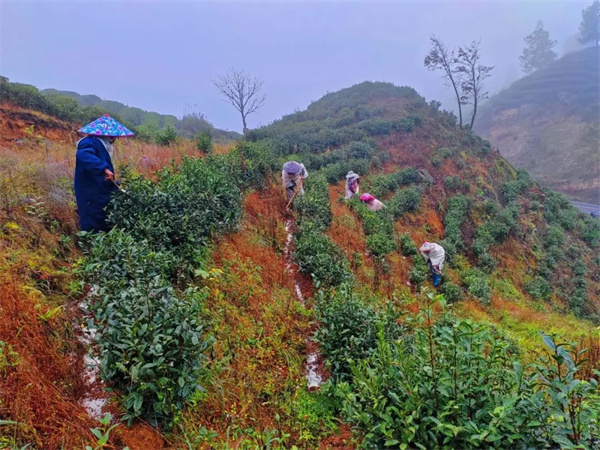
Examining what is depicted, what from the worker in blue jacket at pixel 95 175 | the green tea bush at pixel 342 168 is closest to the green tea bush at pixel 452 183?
the green tea bush at pixel 342 168

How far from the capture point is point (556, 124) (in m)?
48.7

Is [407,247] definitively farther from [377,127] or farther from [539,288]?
[377,127]

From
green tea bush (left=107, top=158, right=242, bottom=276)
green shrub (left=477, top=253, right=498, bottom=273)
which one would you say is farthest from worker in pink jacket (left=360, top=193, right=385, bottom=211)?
green tea bush (left=107, top=158, right=242, bottom=276)

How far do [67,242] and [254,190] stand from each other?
214 inches

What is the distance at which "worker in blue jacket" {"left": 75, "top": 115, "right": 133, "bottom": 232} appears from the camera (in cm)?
441

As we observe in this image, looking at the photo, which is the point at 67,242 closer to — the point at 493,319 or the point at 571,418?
the point at 571,418

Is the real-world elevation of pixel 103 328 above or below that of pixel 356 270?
above

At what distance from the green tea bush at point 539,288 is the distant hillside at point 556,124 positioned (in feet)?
84.5

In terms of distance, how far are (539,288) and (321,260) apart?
444 inches

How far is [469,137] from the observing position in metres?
25.5

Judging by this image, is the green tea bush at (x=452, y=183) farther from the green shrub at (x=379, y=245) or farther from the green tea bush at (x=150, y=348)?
the green tea bush at (x=150, y=348)

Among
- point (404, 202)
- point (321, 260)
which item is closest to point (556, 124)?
point (404, 202)

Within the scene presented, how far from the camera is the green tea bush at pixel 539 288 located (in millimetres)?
12602

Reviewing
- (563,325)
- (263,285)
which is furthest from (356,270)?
(563,325)
